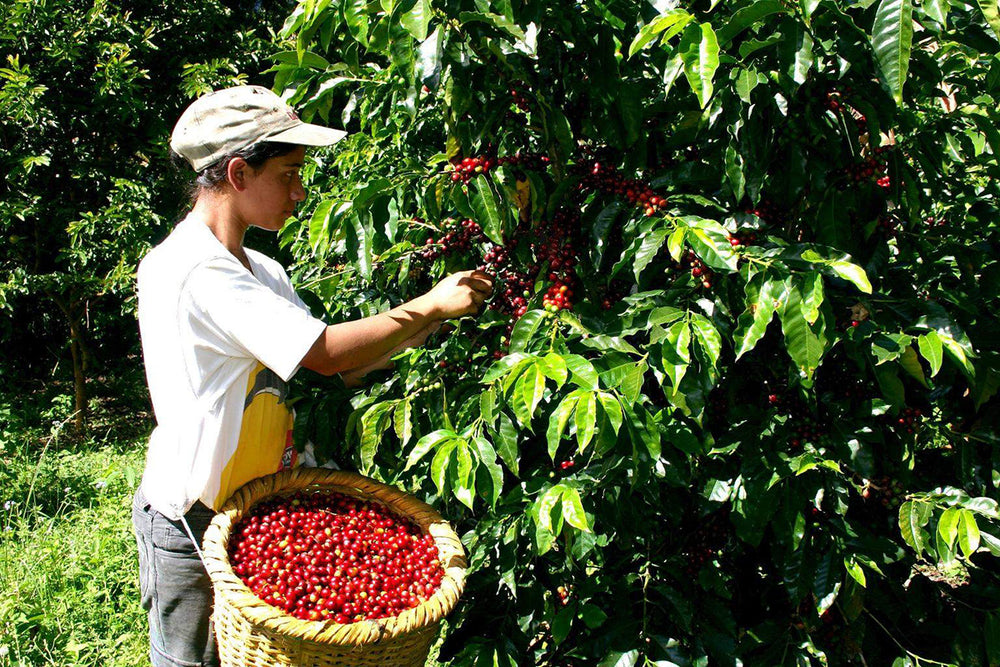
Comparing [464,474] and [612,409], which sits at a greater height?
[612,409]

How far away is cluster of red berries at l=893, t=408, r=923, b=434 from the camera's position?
7.25 feet

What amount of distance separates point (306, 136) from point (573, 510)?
3.59ft

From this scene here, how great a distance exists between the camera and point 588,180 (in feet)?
6.98

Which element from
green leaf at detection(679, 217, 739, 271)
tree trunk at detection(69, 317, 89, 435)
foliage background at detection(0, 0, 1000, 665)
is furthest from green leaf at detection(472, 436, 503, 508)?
tree trunk at detection(69, 317, 89, 435)

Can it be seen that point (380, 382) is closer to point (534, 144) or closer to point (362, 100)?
point (534, 144)

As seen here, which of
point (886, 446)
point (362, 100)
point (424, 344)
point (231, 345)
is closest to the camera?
point (231, 345)

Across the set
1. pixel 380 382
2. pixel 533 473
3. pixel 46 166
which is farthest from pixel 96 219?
pixel 533 473

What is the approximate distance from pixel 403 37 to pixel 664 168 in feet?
2.42

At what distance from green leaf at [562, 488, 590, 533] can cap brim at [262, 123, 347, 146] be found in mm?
1011

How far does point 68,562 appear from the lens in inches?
164

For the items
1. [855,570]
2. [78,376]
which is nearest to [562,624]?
[855,570]

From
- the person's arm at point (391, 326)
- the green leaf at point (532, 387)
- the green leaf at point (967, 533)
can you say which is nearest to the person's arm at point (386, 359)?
the person's arm at point (391, 326)

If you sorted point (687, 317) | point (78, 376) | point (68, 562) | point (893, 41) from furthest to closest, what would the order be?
point (78, 376) → point (68, 562) → point (687, 317) → point (893, 41)

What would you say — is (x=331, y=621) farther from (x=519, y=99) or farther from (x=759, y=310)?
(x=519, y=99)
